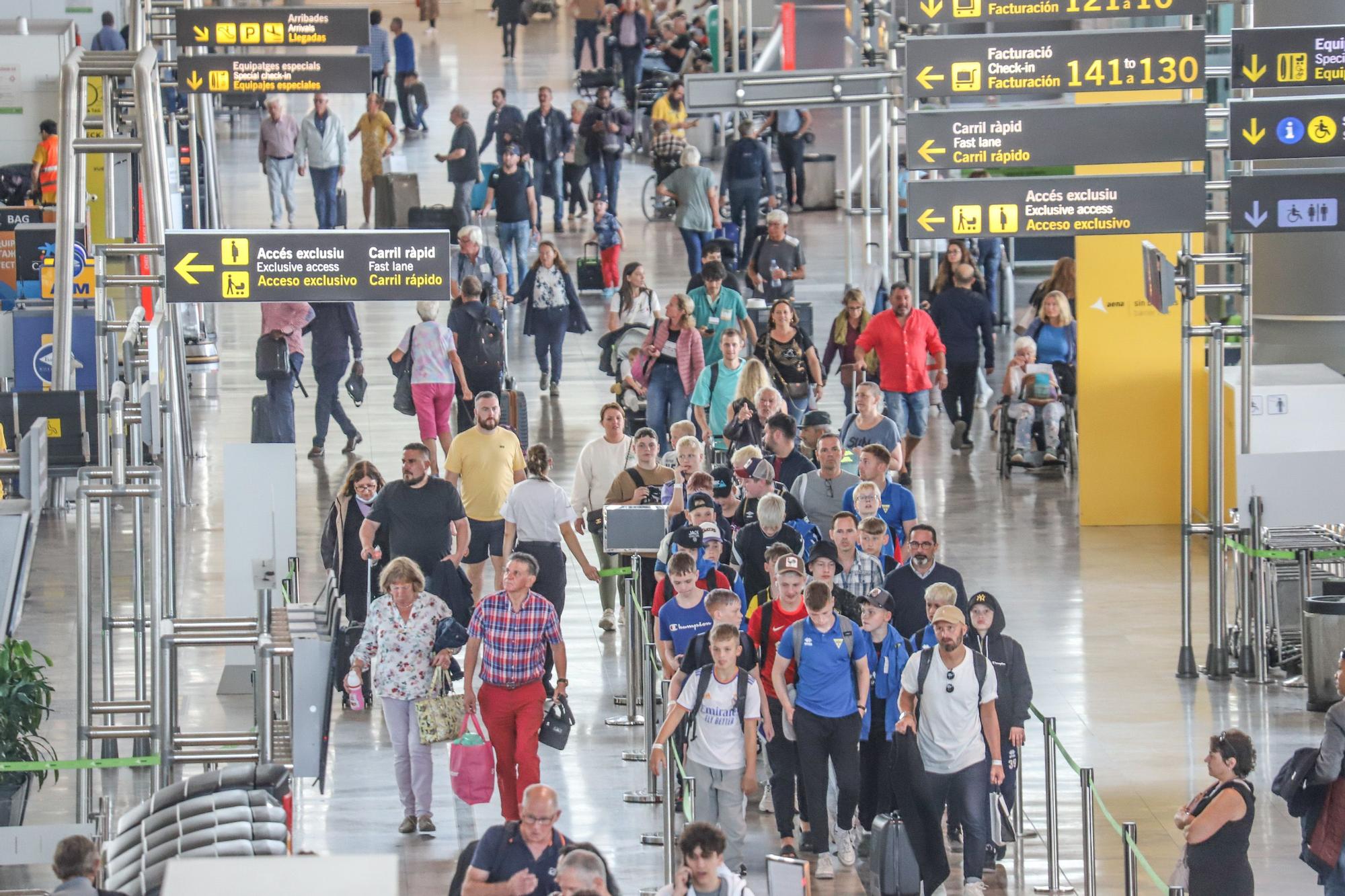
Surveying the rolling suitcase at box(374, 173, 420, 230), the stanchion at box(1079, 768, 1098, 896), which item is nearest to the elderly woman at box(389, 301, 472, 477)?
the stanchion at box(1079, 768, 1098, 896)

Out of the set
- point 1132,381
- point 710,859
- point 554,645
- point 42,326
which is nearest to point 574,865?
point 710,859

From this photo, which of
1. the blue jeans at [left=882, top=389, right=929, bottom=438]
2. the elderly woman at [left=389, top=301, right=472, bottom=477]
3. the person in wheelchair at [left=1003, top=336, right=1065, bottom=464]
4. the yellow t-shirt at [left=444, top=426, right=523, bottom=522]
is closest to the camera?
the yellow t-shirt at [left=444, top=426, right=523, bottom=522]

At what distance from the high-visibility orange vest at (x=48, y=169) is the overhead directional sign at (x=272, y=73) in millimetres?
8547

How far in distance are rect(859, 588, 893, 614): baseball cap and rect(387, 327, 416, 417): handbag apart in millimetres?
7113

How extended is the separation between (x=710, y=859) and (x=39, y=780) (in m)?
4.64

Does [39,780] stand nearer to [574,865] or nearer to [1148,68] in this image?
[574,865]

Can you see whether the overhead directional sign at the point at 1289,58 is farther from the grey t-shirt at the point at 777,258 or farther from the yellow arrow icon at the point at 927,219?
the grey t-shirt at the point at 777,258

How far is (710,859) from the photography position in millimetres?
8133

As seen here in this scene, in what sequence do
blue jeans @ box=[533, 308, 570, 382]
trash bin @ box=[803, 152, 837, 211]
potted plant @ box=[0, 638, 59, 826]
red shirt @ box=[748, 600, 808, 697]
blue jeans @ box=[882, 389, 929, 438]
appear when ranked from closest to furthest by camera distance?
potted plant @ box=[0, 638, 59, 826], red shirt @ box=[748, 600, 808, 697], blue jeans @ box=[882, 389, 929, 438], blue jeans @ box=[533, 308, 570, 382], trash bin @ box=[803, 152, 837, 211]

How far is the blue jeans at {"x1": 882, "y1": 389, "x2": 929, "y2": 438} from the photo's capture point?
18.3 metres

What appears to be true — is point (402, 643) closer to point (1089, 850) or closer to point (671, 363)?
point (1089, 850)

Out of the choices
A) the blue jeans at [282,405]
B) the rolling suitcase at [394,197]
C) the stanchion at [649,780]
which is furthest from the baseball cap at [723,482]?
the rolling suitcase at [394,197]

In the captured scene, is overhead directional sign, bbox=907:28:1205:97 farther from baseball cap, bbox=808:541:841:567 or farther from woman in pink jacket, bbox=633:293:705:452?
woman in pink jacket, bbox=633:293:705:452

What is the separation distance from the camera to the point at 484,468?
14445 millimetres
